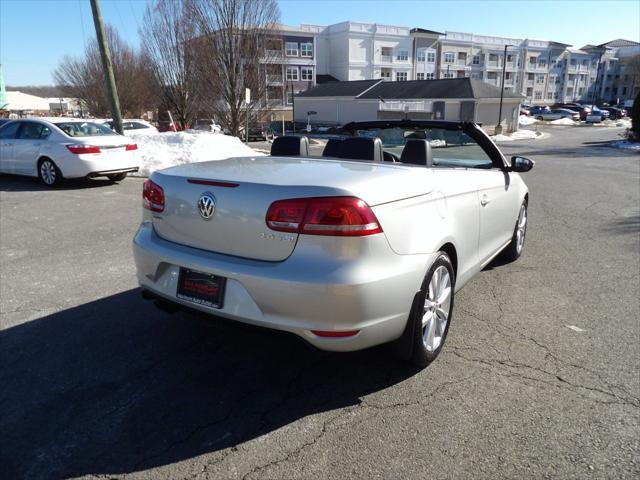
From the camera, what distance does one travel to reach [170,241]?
10.3 ft

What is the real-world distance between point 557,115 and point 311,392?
70675mm

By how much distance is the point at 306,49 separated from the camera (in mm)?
66500

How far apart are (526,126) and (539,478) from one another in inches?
2274

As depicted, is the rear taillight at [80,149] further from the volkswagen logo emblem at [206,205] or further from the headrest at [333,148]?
the volkswagen logo emblem at [206,205]

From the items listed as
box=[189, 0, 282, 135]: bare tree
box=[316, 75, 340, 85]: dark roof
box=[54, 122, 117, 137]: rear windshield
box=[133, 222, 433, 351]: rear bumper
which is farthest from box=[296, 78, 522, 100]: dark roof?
box=[133, 222, 433, 351]: rear bumper

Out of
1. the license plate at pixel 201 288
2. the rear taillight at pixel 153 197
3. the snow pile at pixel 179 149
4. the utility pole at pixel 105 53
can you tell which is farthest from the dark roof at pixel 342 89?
the license plate at pixel 201 288

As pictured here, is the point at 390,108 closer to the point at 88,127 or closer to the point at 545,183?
the point at 545,183

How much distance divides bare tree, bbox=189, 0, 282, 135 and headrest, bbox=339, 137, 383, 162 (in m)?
19.5

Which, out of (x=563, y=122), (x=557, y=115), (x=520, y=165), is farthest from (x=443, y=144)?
(x=557, y=115)

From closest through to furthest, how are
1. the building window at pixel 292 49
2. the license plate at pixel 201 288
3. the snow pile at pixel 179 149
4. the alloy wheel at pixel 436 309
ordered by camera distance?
the license plate at pixel 201 288 → the alloy wheel at pixel 436 309 → the snow pile at pixel 179 149 → the building window at pixel 292 49

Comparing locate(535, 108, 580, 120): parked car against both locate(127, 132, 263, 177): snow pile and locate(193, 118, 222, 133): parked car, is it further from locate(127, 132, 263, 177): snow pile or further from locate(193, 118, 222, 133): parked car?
locate(127, 132, 263, 177): snow pile

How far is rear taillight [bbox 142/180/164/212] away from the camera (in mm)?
3207

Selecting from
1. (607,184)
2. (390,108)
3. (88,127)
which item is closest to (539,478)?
(88,127)

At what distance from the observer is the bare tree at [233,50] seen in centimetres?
2097
